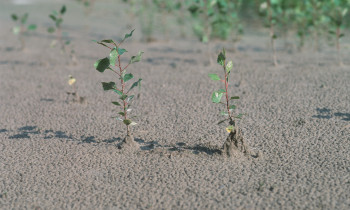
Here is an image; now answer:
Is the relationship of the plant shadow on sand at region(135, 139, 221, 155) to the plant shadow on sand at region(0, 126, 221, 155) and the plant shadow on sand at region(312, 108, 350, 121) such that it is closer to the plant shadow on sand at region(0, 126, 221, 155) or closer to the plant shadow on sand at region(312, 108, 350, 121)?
the plant shadow on sand at region(0, 126, 221, 155)

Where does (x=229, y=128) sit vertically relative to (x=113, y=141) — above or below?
above

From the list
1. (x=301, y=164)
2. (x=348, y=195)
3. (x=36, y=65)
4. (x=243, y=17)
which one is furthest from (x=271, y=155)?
(x=243, y=17)

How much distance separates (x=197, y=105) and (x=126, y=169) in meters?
1.26

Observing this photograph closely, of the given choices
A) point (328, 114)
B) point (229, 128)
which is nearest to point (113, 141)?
point (229, 128)

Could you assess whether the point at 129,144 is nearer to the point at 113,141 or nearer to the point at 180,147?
the point at 113,141

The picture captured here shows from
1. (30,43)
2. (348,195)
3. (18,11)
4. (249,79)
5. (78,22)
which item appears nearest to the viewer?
(348,195)

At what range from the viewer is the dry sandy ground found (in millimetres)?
2461

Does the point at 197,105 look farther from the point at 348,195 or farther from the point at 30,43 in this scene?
the point at 30,43

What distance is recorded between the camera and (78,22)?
8070 mm

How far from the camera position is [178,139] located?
315 cm

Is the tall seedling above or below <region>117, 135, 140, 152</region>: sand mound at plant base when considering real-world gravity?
above

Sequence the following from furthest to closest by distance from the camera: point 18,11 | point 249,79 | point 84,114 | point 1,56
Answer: point 18,11 < point 1,56 < point 249,79 < point 84,114

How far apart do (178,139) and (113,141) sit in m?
0.50

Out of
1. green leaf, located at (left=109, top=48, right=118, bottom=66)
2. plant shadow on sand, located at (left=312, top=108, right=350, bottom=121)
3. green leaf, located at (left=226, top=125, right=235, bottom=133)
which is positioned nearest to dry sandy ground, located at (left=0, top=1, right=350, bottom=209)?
plant shadow on sand, located at (left=312, top=108, right=350, bottom=121)
